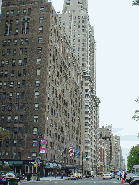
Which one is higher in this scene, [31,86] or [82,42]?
[82,42]

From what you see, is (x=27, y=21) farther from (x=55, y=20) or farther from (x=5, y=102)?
(x=5, y=102)

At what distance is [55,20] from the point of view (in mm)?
91938

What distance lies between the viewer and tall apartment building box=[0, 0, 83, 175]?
247ft

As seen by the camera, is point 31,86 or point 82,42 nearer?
point 31,86

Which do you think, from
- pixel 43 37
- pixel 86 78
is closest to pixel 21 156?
pixel 43 37

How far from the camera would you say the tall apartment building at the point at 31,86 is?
75.1 m

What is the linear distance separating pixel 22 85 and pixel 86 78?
246ft

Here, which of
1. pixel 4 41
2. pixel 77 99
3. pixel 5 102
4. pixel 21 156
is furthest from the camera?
pixel 77 99

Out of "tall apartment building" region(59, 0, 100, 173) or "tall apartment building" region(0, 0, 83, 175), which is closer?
"tall apartment building" region(0, 0, 83, 175)

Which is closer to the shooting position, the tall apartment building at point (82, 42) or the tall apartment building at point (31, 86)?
the tall apartment building at point (31, 86)

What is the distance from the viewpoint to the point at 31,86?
262 ft

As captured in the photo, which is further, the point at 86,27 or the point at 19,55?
the point at 86,27

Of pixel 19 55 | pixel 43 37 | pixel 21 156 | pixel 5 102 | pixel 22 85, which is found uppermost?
pixel 43 37

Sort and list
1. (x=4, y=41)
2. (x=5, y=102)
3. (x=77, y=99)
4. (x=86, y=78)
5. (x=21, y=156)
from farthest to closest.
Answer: (x=86, y=78)
(x=77, y=99)
(x=4, y=41)
(x=5, y=102)
(x=21, y=156)
